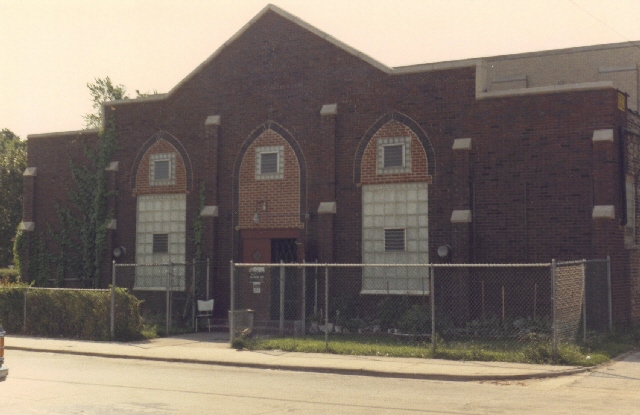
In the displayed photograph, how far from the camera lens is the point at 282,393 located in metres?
13.2

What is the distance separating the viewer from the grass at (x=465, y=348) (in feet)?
54.9

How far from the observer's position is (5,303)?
80.1 feet

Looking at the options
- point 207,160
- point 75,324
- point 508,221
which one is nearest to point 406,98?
point 508,221

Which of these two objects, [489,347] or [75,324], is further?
[75,324]

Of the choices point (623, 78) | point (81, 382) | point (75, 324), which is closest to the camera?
point (81, 382)

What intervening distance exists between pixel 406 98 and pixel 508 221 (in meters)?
4.70

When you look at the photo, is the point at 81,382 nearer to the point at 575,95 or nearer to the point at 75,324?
the point at 75,324

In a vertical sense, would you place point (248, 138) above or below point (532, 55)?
below

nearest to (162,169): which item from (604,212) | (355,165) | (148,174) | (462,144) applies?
(148,174)

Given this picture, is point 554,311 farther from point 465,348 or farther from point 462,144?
point 462,144

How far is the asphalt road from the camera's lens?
11.6 m

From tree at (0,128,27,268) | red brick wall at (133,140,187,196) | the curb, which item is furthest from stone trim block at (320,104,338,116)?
tree at (0,128,27,268)

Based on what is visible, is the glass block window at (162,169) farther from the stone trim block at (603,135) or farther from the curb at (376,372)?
the stone trim block at (603,135)

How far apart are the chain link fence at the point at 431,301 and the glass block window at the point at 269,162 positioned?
117 inches
